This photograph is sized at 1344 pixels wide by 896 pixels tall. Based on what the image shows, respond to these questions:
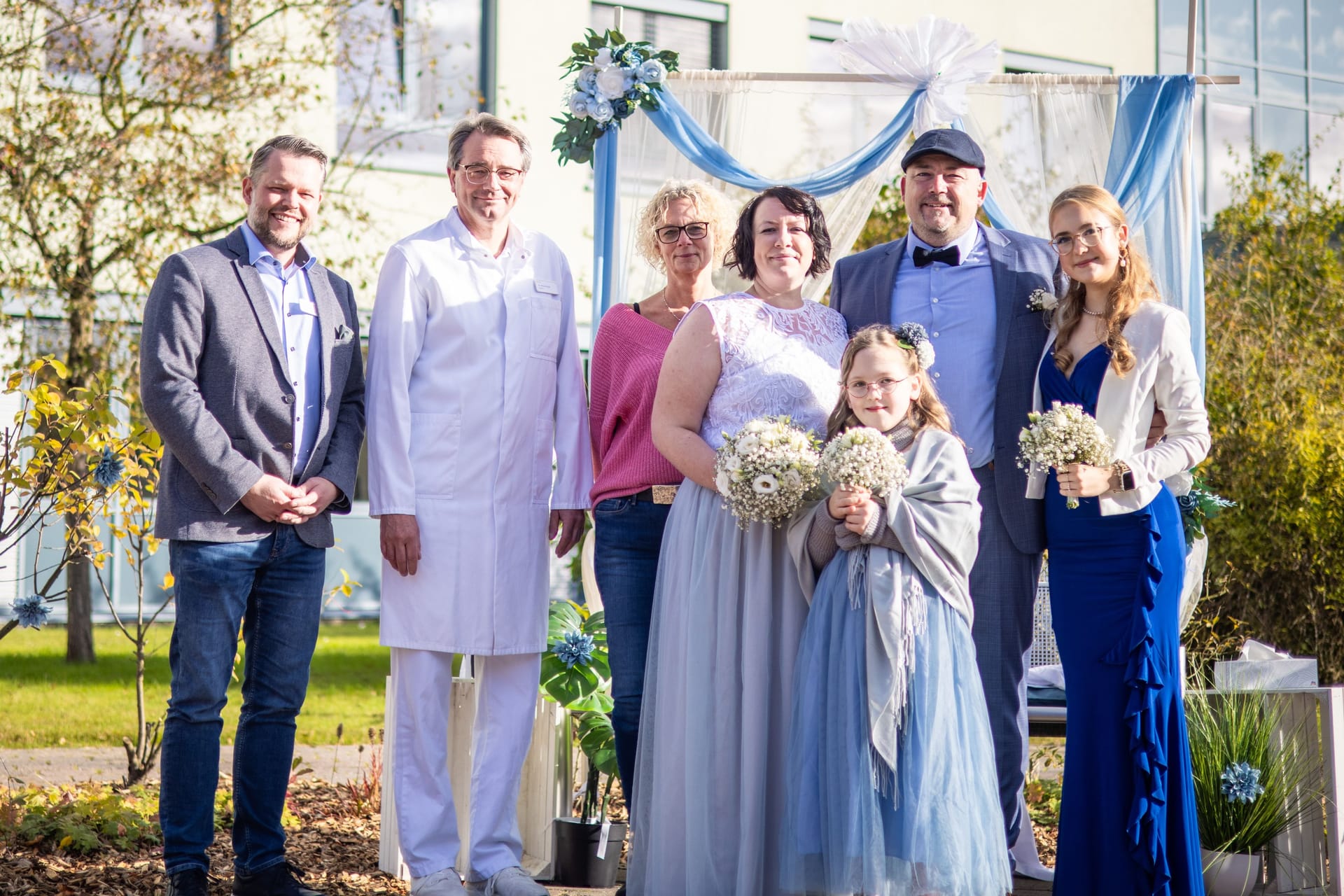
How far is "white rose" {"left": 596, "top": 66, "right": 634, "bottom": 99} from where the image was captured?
541cm

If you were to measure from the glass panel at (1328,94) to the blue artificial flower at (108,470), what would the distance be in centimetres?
1491

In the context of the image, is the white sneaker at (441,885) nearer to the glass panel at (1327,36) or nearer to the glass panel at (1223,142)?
the glass panel at (1223,142)

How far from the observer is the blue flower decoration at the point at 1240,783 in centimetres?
422

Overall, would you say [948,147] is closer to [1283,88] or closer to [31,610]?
[31,610]

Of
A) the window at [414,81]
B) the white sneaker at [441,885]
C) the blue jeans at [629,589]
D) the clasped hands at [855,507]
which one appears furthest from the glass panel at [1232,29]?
the white sneaker at [441,885]

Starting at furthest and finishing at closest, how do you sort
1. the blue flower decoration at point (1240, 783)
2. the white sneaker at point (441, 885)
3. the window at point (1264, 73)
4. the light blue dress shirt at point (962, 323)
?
the window at point (1264, 73), the blue flower decoration at point (1240, 783), the light blue dress shirt at point (962, 323), the white sneaker at point (441, 885)

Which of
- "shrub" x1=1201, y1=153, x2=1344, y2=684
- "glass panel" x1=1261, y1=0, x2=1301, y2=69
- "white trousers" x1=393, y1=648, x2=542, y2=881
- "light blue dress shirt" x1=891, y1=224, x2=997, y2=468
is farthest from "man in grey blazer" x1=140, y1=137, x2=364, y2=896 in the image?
"glass panel" x1=1261, y1=0, x2=1301, y2=69

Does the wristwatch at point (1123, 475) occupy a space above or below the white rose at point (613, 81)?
below

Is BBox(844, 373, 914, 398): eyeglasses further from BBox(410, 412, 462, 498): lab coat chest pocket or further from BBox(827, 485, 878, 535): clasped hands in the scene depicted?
BBox(410, 412, 462, 498): lab coat chest pocket

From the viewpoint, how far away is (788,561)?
3.60 metres

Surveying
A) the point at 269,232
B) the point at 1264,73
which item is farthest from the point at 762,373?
the point at 1264,73

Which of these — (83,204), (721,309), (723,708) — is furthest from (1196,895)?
(83,204)

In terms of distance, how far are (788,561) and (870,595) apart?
0.96 feet

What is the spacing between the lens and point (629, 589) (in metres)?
3.87
